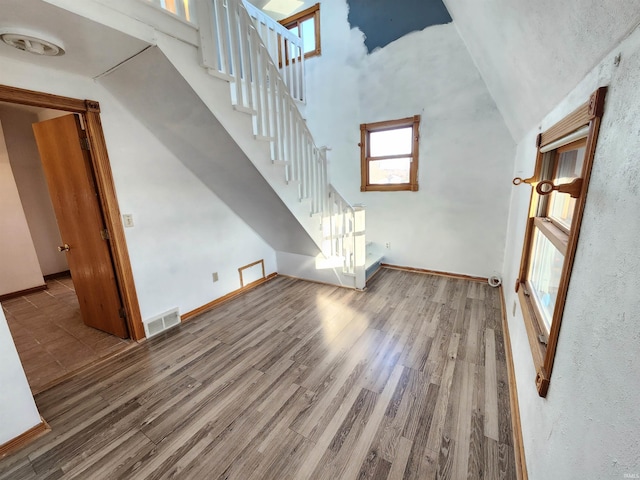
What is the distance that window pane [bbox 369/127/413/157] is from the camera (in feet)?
12.2

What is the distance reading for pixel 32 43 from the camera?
4.94 ft

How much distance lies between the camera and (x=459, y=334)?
2.46 metres

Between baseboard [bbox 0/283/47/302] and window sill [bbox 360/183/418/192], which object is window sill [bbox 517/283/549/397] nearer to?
window sill [bbox 360/183/418/192]

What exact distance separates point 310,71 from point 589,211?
4314mm

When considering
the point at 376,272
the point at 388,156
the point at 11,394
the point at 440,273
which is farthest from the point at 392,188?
the point at 11,394

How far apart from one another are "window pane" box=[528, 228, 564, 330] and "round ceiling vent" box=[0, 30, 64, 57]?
293 centimetres

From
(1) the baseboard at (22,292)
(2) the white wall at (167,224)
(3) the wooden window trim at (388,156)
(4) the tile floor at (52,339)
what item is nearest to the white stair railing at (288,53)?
(3) the wooden window trim at (388,156)

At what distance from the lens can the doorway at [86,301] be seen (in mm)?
2014

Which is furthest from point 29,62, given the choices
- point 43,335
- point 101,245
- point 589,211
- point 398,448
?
point 398,448

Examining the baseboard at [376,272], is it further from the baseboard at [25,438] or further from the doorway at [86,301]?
the baseboard at [25,438]

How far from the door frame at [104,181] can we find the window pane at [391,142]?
10.4 feet

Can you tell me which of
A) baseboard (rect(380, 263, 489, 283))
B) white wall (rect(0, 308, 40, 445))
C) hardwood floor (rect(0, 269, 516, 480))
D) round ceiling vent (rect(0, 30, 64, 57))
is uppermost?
round ceiling vent (rect(0, 30, 64, 57))

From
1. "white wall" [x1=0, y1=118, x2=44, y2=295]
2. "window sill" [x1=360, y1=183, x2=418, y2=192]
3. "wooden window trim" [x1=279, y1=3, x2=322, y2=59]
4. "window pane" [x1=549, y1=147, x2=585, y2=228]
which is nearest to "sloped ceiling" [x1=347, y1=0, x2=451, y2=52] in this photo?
"wooden window trim" [x1=279, y1=3, x2=322, y2=59]

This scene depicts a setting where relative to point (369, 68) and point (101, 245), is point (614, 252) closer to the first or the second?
point (101, 245)
